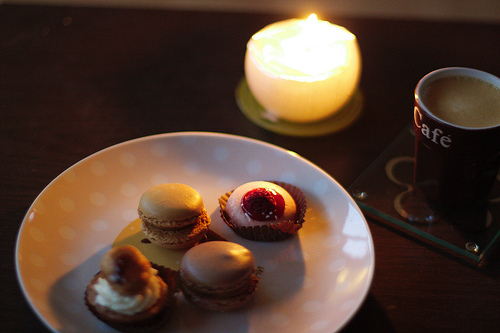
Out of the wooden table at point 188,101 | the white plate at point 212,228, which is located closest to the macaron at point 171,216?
the white plate at point 212,228

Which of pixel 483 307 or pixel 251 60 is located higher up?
pixel 251 60

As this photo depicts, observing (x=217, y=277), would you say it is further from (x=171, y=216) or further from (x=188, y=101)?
(x=188, y=101)

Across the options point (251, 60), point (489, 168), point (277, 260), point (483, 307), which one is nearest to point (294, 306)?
point (277, 260)

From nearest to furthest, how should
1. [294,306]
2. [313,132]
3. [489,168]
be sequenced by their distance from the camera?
[294,306] → [489,168] → [313,132]

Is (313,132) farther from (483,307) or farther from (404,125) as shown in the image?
(483,307)

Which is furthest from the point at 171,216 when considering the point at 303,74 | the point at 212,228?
the point at 303,74

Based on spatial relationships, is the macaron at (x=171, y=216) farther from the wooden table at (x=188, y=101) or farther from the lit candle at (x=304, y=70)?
the lit candle at (x=304, y=70)

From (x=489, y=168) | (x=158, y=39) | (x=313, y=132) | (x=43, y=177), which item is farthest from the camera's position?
(x=158, y=39)
